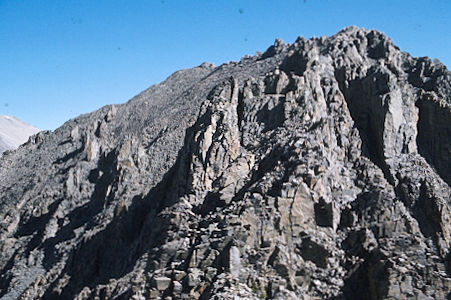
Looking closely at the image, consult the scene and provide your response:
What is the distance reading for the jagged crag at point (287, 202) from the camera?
19.9m

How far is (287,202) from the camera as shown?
2175 centimetres

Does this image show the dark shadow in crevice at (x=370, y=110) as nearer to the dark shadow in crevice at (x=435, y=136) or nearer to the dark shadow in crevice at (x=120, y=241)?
the dark shadow in crevice at (x=435, y=136)

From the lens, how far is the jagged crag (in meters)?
19.9

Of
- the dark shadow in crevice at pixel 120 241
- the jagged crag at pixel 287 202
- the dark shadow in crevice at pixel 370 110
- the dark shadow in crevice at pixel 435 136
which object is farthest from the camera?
the dark shadow in crevice at pixel 120 241

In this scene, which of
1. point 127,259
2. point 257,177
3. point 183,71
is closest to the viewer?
point 257,177

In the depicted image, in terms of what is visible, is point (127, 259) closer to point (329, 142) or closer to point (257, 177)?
point (257, 177)

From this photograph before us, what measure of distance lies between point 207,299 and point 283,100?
1576 centimetres

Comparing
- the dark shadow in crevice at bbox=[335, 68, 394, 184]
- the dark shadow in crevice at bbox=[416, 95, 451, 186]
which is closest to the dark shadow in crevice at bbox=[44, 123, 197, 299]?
the dark shadow in crevice at bbox=[335, 68, 394, 184]

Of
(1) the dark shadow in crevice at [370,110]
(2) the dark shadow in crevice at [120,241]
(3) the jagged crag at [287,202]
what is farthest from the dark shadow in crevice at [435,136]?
(2) the dark shadow in crevice at [120,241]

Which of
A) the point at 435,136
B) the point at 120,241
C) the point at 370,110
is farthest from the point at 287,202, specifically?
the point at 120,241

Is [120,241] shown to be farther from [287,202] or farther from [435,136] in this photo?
[435,136]

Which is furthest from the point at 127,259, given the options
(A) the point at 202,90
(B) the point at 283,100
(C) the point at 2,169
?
(C) the point at 2,169

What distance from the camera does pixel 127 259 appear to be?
2916 cm

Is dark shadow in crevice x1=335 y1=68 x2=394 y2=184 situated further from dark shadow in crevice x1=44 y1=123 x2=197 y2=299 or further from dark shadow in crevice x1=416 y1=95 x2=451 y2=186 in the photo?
dark shadow in crevice x1=44 y1=123 x2=197 y2=299
